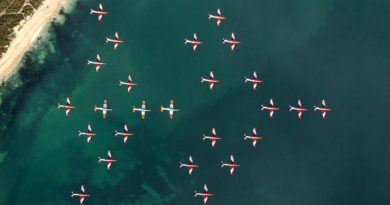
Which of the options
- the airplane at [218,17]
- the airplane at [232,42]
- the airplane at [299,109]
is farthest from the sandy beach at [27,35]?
the airplane at [299,109]

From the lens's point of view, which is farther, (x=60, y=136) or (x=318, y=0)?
(x=318, y=0)

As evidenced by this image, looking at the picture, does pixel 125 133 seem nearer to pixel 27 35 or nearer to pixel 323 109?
pixel 27 35

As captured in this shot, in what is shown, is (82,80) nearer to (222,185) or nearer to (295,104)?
(222,185)

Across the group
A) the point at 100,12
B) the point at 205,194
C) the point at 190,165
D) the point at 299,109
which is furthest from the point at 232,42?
the point at 205,194

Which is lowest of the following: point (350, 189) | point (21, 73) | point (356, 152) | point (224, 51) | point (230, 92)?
point (350, 189)

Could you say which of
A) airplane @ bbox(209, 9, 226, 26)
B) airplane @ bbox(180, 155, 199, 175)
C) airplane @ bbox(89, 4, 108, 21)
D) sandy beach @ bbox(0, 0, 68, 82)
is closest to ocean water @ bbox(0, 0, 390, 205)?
airplane @ bbox(180, 155, 199, 175)

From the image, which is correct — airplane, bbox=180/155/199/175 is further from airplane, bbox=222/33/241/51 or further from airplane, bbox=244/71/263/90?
airplane, bbox=222/33/241/51

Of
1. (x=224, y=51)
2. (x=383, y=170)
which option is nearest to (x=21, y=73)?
(x=224, y=51)
